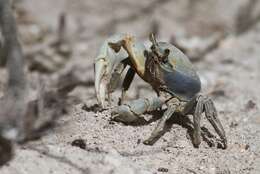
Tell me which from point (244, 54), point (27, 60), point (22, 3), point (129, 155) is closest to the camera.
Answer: point (129, 155)

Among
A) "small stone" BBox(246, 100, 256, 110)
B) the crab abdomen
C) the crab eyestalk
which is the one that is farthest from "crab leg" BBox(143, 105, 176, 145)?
"small stone" BBox(246, 100, 256, 110)

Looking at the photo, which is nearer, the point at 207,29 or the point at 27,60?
the point at 27,60

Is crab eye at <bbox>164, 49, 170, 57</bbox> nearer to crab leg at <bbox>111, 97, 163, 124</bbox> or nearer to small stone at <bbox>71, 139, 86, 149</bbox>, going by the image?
crab leg at <bbox>111, 97, 163, 124</bbox>

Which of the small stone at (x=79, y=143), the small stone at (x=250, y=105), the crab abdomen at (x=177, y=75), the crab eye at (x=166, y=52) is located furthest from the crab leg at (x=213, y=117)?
the small stone at (x=250, y=105)

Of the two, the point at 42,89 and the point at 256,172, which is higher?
the point at 42,89

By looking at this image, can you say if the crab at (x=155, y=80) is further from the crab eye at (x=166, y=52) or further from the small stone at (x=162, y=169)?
the small stone at (x=162, y=169)

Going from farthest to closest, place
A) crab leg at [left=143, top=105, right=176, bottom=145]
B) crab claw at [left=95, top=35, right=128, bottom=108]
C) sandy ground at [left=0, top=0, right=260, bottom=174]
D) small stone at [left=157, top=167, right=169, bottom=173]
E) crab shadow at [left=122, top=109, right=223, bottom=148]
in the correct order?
1. crab shadow at [left=122, top=109, right=223, bottom=148]
2. crab claw at [left=95, top=35, right=128, bottom=108]
3. crab leg at [left=143, top=105, right=176, bottom=145]
4. small stone at [left=157, top=167, right=169, bottom=173]
5. sandy ground at [left=0, top=0, right=260, bottom=174]

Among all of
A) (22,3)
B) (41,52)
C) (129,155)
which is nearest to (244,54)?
(41,52)

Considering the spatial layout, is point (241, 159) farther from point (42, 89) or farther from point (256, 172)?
point (42, 89)
